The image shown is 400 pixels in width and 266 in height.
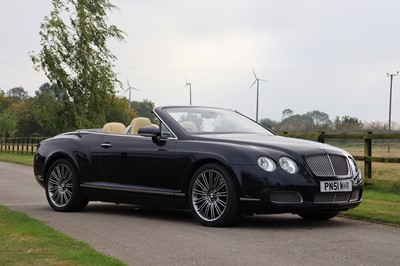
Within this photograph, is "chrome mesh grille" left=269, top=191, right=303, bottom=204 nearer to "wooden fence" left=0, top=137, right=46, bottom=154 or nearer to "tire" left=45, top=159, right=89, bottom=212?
"tire" left=45, top=159, right=89, bottom=212

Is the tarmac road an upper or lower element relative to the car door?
lower

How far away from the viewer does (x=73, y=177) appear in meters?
10.1

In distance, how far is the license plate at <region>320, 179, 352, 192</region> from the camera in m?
8.03

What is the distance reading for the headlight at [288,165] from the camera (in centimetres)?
796

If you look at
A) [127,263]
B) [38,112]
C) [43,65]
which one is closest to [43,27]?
[43,65]

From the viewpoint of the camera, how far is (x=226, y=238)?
289 inches

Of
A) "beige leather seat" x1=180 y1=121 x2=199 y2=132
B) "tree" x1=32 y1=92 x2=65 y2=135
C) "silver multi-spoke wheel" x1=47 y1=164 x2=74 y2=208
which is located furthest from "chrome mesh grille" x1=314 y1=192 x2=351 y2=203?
"tree" x1=32 y1=92 x2=65 y2=135

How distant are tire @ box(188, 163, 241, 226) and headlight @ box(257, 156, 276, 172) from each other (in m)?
0.40

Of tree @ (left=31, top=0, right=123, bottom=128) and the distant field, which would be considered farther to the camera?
tree @ (left=31, top=0, right=123, bottom=128)

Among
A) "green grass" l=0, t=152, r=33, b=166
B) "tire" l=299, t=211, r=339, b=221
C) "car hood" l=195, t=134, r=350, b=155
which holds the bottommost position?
"green grass" l=0, t=152, r=33, b=166

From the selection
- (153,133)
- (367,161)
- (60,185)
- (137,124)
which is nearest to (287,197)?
(153,133)

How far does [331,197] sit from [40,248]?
3.50 meters

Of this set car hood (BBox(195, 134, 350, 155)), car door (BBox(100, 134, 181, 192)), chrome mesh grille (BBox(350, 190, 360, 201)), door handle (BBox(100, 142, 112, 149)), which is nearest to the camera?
car hood (BBox(195, 134, 350, 155))

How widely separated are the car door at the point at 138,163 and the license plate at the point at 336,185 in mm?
1834
